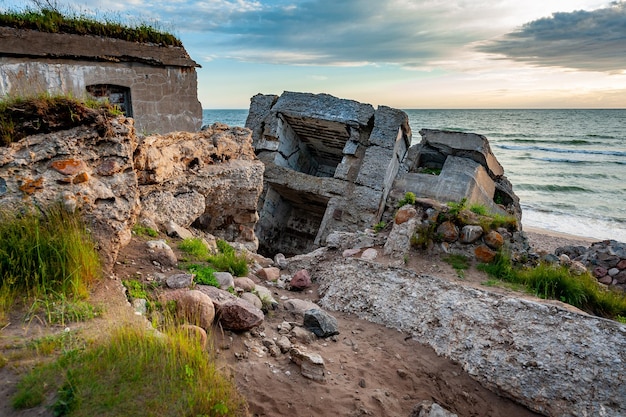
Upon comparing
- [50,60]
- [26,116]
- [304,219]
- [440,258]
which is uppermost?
[50,60]

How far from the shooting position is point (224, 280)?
4547 millimetres

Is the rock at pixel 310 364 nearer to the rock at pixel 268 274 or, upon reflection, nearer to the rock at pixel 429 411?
the rock at pixel 429 411

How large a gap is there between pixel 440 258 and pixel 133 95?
709 centimetres

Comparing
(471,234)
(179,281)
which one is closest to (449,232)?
(471,234)

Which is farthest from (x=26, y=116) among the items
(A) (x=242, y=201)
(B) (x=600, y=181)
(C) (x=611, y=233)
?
(B) (x=600, y=181)

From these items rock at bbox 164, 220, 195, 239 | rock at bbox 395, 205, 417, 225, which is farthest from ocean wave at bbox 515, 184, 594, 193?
rock at bbox 164, 220, 195, 239

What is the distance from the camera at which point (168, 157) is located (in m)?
5.81

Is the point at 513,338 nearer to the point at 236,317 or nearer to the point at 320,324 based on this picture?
the point at 320,324

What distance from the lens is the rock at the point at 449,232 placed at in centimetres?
627

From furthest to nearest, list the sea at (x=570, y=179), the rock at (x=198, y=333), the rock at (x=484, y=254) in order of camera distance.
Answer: the sea at (x=570, y=179) < the rock at (x=484, y=254) < the rock at (x=198, y=333)

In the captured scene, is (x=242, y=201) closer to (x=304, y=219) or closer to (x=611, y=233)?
(x=304, y=219)

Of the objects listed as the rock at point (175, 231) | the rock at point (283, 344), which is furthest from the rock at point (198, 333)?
the rock at point (175, 231)

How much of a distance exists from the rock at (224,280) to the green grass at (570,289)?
11.6ft

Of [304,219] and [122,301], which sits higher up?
[122,301]
